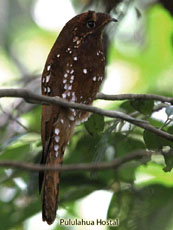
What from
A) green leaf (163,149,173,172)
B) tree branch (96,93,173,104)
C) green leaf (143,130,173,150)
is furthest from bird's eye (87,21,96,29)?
green leaf (163,149,173,172)

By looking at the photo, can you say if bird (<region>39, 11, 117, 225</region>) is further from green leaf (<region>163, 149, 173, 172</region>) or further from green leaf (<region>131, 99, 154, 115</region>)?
green leaf (<region>163, 149, 173, 172</region>)

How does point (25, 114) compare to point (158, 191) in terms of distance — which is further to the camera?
point (25, 114)

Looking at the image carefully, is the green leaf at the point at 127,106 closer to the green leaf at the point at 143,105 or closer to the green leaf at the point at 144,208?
the green leaf at the point at 143,105

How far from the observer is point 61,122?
8.43 ft

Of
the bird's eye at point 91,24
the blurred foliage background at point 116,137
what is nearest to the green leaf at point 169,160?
the blurred foliage background at point 116,137

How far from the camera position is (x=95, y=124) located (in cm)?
251

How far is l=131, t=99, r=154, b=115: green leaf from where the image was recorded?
2.49 meters

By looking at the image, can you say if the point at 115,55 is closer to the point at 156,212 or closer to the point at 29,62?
the point at 29,62

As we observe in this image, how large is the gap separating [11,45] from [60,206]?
3011 millimetres

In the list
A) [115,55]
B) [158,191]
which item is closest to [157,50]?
[115,55]

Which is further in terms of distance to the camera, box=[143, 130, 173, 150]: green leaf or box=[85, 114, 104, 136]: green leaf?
box=[85, 114, 104, 136]: green leaf

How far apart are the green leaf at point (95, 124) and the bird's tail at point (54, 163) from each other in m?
0.12

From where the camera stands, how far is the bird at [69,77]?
255 cm

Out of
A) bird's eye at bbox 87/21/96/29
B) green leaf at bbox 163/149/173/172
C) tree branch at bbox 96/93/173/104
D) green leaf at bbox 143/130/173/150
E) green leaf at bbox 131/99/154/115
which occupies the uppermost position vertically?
bird's eye at bbox 87/21/96/29
